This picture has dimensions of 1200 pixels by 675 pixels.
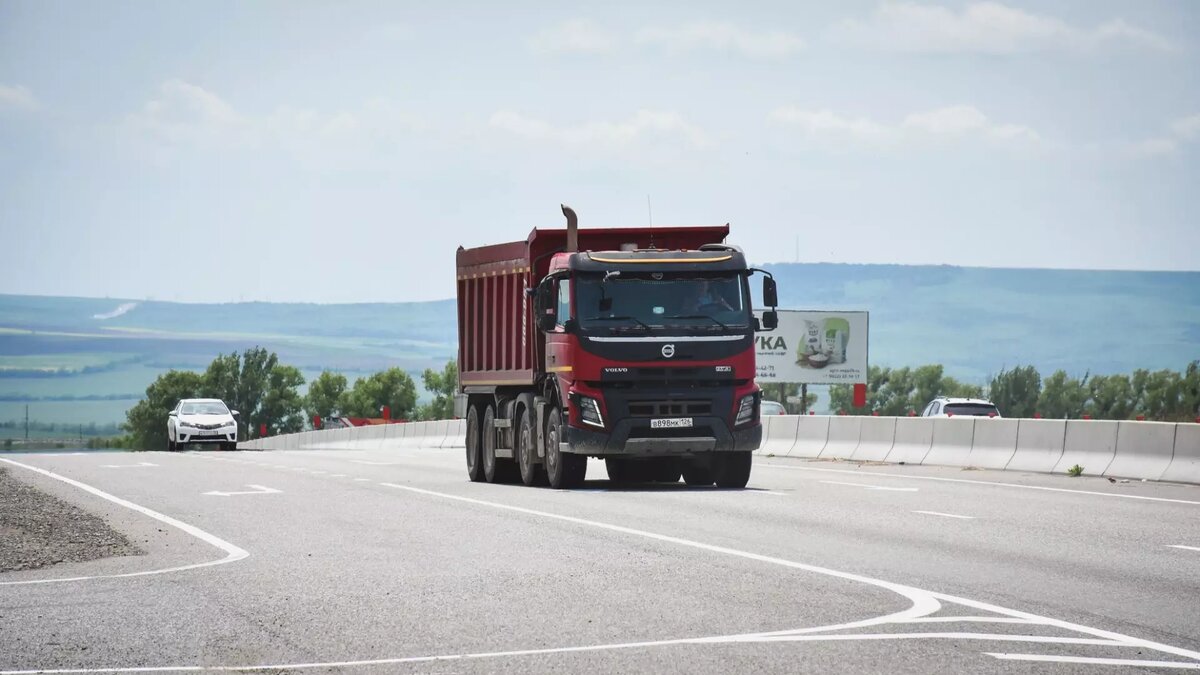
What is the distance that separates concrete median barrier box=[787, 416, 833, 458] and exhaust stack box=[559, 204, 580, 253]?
15091 millimetres

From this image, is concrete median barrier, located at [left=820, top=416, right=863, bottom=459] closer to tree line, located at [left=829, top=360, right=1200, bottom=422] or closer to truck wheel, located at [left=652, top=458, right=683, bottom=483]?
truck wheel, located at [left=652, top=458, right=683, bottom=483]

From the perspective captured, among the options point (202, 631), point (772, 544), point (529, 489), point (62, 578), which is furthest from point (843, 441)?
point (202, 631)

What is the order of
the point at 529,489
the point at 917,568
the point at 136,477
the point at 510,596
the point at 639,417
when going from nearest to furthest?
the point at 510,596, the point at 917,568, the point at 639,417, the point at 529,489, the point at 136,477

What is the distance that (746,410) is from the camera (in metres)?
22.8

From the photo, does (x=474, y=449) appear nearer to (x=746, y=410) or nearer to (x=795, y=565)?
(x=746, y=410)

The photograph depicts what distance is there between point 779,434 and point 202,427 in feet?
62.8

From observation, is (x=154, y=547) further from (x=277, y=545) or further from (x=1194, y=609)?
(x=1194, y=609)

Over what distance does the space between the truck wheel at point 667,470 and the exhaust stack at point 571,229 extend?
356 centimetres

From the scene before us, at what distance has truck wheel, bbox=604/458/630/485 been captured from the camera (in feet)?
83.7

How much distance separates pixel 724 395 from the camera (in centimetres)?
2264

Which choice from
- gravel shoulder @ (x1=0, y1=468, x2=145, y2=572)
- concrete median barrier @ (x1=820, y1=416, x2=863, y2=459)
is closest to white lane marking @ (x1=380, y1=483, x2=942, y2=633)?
gravel shoulder @ (x1=0, y1=468, x2=145, y2=572)

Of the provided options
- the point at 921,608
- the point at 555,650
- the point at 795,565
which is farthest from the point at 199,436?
the point at 555,650

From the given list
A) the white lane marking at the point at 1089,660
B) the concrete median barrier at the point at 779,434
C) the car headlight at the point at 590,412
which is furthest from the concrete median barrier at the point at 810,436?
the white lane marking at the point at 1089,660

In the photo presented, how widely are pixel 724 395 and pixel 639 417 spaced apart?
3.66 ft
